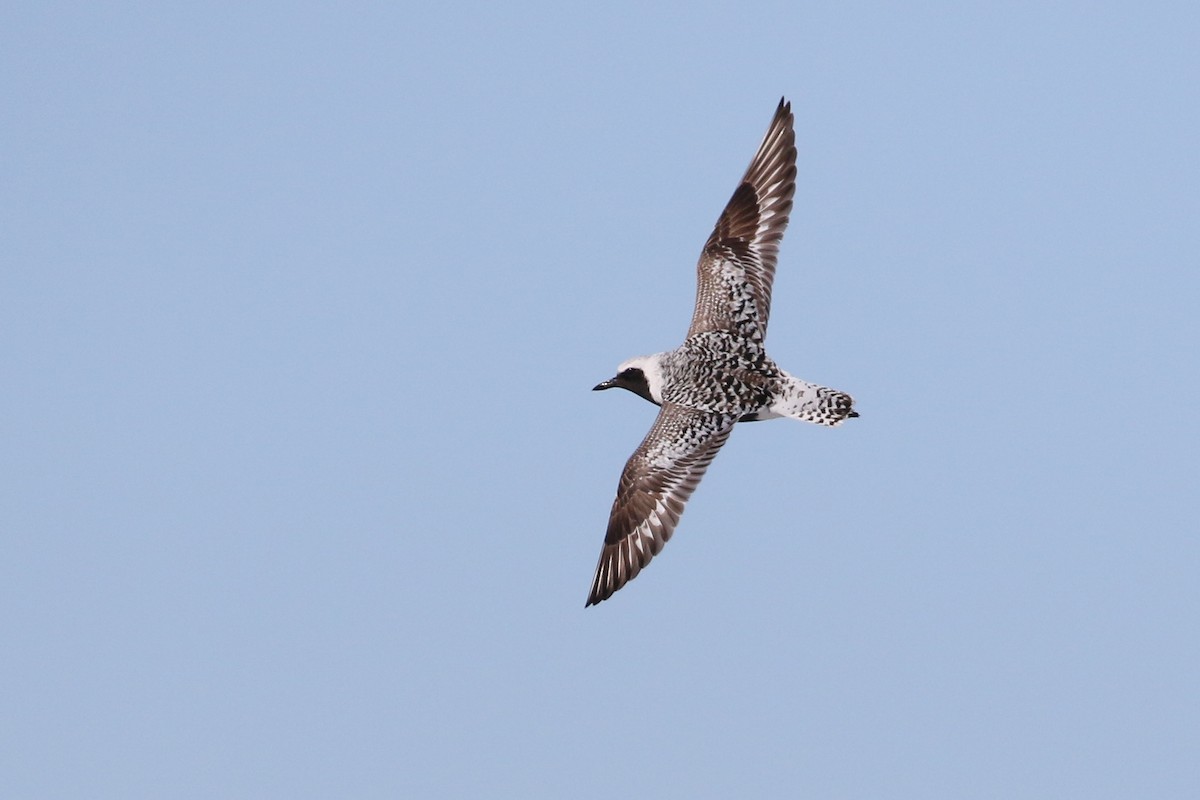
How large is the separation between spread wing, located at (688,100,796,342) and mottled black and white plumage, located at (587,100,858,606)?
0.02 meters

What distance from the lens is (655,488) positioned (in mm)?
19672

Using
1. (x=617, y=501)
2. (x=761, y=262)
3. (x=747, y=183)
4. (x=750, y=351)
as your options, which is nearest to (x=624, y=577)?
(x=617, y=501)

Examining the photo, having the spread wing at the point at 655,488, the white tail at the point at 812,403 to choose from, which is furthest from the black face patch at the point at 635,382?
the white tail at the point at 812,403

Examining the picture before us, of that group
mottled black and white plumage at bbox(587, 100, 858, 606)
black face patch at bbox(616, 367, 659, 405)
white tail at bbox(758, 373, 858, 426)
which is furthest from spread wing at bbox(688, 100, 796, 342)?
white tail at bbox(758, 373, 858, 426)

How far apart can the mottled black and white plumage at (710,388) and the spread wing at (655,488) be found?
0.01 meters

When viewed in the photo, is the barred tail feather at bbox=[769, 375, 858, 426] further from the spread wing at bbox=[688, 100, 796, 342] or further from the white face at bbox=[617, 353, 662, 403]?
the white face at bbox=[617, 353, 662, 403]

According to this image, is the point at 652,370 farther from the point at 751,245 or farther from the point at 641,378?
the point at 751,245

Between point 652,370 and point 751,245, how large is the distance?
2.72 m

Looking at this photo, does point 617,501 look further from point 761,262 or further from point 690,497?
point 761,262

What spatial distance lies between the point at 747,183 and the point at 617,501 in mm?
5885

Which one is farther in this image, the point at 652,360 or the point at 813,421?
the point at 652,360

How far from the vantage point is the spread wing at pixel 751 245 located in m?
21.1

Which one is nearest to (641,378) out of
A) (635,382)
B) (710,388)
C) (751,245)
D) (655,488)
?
(635,382)

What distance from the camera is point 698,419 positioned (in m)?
19.8
